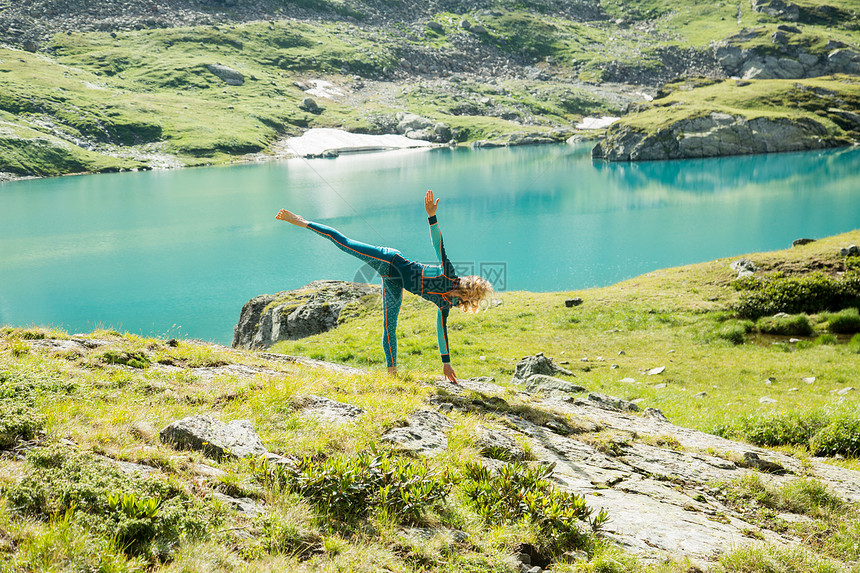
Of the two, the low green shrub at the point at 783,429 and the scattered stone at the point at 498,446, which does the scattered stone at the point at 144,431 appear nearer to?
the scattered stone at the point at 498,446

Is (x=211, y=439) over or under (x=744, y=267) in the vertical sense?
over

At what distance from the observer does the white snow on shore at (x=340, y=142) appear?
160413 millimetres

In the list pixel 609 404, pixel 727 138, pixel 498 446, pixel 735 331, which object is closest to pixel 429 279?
pixel 498 446

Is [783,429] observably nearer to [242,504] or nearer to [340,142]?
[242,504]

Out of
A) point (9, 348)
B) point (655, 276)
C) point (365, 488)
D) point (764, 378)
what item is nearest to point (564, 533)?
point (365, 488)

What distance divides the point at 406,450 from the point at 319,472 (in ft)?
4.53

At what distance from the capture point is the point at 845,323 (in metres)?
18.6

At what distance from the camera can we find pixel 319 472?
207 inches

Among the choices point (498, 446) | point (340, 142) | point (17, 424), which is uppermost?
point (340, 142)

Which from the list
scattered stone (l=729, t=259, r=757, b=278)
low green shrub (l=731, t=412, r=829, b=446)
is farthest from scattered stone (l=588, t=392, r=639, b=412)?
scattered stone (l=729, t=259, r=757, b=278)

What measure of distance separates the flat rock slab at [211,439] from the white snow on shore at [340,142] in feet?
517

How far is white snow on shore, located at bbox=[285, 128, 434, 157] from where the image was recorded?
16041 centimetres

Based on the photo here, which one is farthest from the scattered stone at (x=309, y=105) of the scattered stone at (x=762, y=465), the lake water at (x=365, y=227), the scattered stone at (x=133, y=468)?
the scattered stone at (x=133, y=468)

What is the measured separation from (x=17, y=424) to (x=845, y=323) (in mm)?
23862
